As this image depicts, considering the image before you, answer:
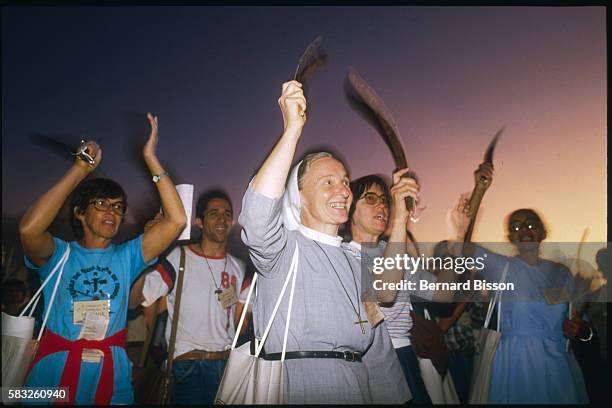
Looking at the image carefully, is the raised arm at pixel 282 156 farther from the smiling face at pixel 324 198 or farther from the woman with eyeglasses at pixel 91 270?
the woman with eyeglasses at pixel 91 270

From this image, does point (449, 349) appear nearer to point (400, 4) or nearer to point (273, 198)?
point (273, 198)

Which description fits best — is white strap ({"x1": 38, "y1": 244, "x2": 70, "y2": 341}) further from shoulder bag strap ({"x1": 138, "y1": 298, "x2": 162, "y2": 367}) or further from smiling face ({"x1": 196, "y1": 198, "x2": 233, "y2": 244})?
smiling face ({"x1": 196, "y1": 198, "x2": 233, "y2": 244})

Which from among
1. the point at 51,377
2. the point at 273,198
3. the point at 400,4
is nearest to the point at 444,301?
the point at 273,198

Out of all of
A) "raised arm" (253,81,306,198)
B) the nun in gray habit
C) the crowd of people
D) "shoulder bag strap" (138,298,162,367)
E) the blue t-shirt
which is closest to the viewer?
"raised arm" (253,81,306,198)

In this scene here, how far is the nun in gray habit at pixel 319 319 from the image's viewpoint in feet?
9.75

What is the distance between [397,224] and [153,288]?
1.45 meters

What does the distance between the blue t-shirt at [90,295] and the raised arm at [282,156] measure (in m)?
1.01

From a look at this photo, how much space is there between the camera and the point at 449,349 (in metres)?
3.46

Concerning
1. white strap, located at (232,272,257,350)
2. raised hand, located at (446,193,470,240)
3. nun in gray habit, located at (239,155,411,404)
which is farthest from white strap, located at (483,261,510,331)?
white strap, located at (232,272,257,350)

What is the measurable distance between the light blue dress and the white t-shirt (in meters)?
1.47

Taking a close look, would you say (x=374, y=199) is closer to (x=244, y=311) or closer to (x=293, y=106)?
(x=293, y=106)

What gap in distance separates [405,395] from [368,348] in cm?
38

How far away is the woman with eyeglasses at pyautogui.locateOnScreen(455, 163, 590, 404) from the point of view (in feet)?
11.3

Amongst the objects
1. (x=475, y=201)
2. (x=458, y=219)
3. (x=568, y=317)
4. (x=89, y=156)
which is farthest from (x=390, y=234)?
(x=89, y=156)
